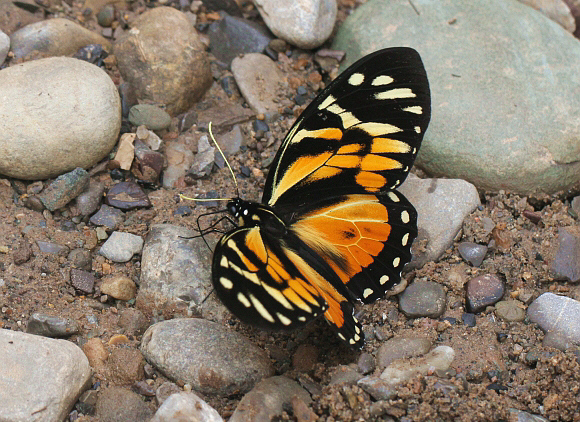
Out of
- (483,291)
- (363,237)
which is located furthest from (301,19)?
(483,291)

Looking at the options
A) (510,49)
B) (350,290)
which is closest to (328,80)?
(510,49)

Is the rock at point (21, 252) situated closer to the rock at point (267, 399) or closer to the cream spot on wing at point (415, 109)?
the rock at point (267, 399)

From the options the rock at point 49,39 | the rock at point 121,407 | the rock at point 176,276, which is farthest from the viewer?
the rock at point 49,39

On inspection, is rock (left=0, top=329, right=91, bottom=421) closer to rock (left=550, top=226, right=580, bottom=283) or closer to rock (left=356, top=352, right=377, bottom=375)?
Answer: rock (left=356, top=352, right=377, bottom=375)

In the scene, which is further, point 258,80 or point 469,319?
point 258,80

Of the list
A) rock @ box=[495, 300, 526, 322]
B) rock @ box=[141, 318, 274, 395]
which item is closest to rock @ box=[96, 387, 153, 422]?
rock @ box=[141, 318, 274, 395]

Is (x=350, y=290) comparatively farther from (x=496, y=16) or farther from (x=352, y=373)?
(x=496, y=16)

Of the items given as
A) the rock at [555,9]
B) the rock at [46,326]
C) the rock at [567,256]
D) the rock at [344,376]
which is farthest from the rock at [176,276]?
the rock at [555,9]

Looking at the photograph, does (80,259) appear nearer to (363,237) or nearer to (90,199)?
→ (90,199)
